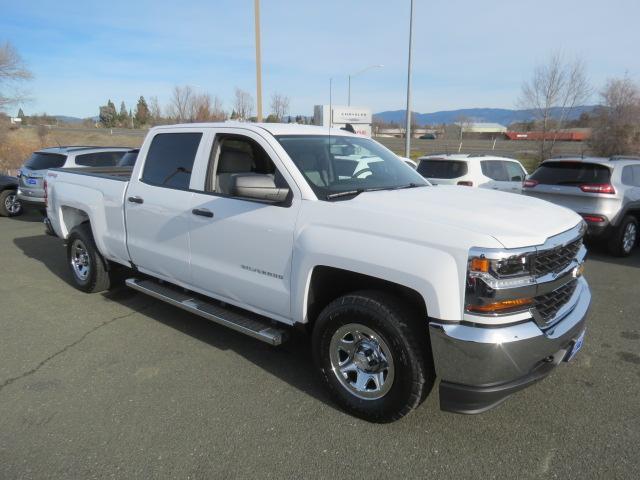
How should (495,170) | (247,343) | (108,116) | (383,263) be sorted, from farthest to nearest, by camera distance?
(108,116)
(495,170)
(247,343)
(383,263)

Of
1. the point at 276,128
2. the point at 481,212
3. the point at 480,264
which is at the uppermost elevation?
the point at 276,128

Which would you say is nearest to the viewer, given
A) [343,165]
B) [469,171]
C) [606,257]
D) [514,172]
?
[343,165]

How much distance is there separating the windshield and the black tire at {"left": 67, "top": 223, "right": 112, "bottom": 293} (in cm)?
298

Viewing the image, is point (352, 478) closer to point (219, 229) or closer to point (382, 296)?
point (382, 296)

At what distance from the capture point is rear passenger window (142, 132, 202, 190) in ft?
14.1

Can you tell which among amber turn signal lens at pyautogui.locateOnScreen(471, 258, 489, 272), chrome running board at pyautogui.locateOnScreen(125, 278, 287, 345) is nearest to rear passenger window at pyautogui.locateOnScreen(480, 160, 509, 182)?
chrome running board at pyautogui.locateOnScreen(125, 278, 287, 345)

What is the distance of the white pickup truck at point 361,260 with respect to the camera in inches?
105

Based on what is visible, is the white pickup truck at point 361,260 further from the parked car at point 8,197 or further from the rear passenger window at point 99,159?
the parked car at point 8,197

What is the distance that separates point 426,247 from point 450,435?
4.10 feet

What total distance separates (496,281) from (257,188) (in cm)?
165

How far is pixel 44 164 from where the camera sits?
11352 mm

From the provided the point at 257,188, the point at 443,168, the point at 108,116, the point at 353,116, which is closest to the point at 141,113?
the point at 108,116

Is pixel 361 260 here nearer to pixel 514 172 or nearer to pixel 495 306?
pixel 495 306

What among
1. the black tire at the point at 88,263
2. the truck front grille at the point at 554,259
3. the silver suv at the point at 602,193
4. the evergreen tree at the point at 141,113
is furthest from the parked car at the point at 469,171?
the evergreen tree at the point at 141,113
